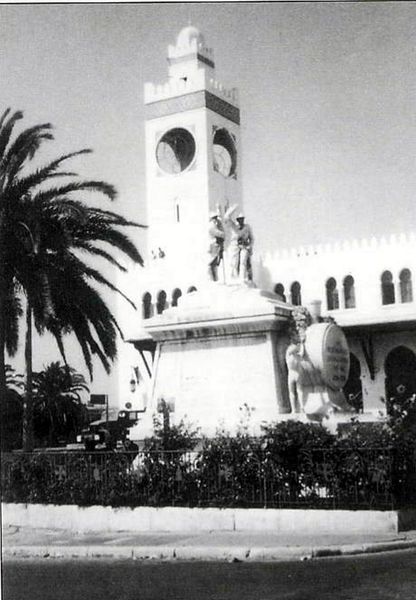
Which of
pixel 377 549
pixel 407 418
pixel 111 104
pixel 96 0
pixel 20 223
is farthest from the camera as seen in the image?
pixel 20 223

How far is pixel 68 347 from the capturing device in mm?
17219

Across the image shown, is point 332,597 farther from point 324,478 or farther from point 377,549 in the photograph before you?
point 324,478

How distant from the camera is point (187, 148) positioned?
53719mm

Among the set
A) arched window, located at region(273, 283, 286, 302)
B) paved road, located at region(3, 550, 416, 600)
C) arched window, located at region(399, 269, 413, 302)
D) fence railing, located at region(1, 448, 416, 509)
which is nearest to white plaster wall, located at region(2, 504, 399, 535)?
fence railing, located at region(1, 448, 416, 509)

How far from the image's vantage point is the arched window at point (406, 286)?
135 feet

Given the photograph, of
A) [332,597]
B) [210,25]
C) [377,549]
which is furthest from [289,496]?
[210,25]

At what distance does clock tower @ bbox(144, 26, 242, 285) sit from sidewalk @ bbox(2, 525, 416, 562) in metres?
38.5

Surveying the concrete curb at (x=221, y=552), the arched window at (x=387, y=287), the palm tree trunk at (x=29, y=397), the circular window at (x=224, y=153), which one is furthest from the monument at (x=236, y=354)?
the circular window at (x=224, y=153)

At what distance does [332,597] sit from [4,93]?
7.62 metres

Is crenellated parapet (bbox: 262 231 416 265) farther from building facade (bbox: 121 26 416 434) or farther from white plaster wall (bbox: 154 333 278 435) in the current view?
white plaster wall (bbox: 154 333 278 435)

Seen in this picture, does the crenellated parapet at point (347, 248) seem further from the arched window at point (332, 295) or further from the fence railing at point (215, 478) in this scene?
the fence railing at point (215, 478)

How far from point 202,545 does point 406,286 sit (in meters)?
32.0

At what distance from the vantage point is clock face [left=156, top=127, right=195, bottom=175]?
53.2 metres

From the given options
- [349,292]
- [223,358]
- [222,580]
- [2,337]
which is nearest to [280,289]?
[349,292]
